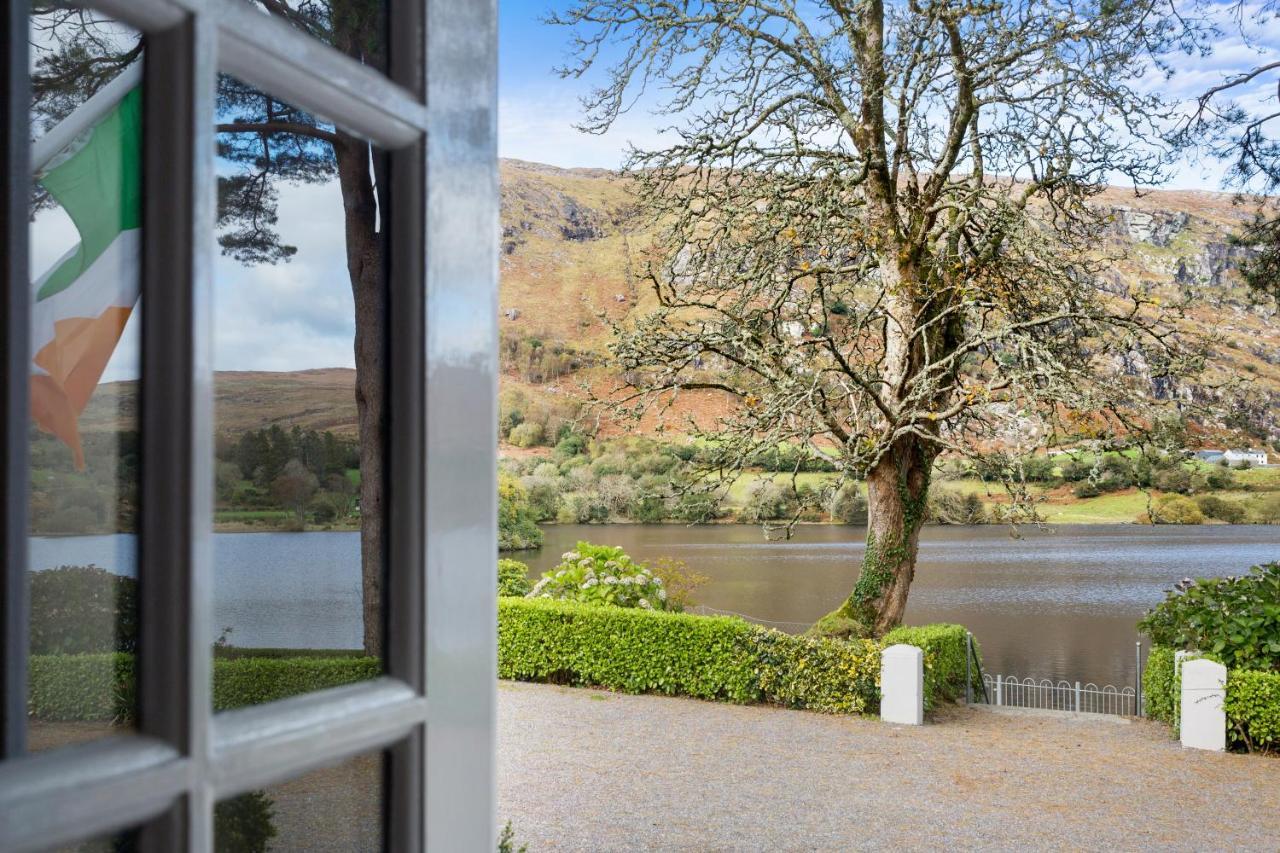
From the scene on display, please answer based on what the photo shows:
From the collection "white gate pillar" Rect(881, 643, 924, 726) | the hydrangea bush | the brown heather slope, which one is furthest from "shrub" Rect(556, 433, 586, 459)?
"white gate pillar" Rect(881, 643, 924, 726)

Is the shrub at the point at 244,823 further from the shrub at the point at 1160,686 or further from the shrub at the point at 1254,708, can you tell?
the shrub at the point at 1160,686

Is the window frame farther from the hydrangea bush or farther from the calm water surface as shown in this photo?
the calm water surface

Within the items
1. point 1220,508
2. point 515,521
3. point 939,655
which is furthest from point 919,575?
point 939,655

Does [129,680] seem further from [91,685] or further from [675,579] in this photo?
[675,579]

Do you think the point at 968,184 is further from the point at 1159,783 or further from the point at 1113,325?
the point at 1159,783

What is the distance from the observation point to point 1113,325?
29.9 feet

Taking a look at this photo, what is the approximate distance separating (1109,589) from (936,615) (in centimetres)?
546

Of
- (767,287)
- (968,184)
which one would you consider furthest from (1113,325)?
(767,287)

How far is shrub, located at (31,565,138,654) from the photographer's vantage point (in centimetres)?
85

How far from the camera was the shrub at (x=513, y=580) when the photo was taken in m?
11.6

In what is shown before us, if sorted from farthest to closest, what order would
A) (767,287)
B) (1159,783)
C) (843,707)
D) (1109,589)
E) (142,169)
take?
(1109,589) → (767,287) → (843,707) → (1159,783) → (142,169)

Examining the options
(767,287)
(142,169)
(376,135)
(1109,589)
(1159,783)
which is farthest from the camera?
(1109,589)

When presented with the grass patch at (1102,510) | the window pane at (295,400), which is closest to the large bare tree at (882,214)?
the window pane at (295,400)

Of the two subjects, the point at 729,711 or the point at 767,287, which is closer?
the point at 729,711
